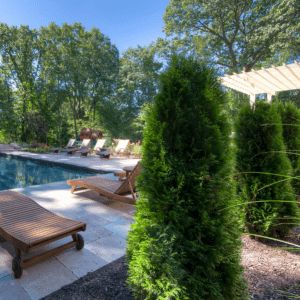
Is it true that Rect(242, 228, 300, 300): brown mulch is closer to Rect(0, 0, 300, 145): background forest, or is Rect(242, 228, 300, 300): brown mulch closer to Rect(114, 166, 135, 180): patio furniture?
Rect(114, 166, 135, 180): patio furniture

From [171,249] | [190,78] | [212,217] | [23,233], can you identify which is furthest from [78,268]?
[190,78]

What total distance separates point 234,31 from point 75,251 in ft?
60.6

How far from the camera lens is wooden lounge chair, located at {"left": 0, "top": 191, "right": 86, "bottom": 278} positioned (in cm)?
213

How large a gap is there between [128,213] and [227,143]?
2.88 m

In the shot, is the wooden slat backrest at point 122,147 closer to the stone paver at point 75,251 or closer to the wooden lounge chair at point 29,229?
the stone paver at point 75,251

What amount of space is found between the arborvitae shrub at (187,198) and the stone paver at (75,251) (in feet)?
3.09

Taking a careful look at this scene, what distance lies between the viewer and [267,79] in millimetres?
5906

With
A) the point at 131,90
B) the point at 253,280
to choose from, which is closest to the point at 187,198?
the point at 253,280

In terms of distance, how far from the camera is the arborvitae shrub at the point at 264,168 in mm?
2854

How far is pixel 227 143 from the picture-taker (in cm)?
166

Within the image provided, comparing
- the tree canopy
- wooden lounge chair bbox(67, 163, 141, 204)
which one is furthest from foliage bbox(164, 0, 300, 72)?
wooden lounge chair bbox(67, 163, 141, 204)

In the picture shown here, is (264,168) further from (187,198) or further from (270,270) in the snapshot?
(187,198)

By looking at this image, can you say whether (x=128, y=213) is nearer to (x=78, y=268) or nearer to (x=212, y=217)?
(x=78, y=268)

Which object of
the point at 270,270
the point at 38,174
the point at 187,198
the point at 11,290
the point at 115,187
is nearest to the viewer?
the point at 187,198
